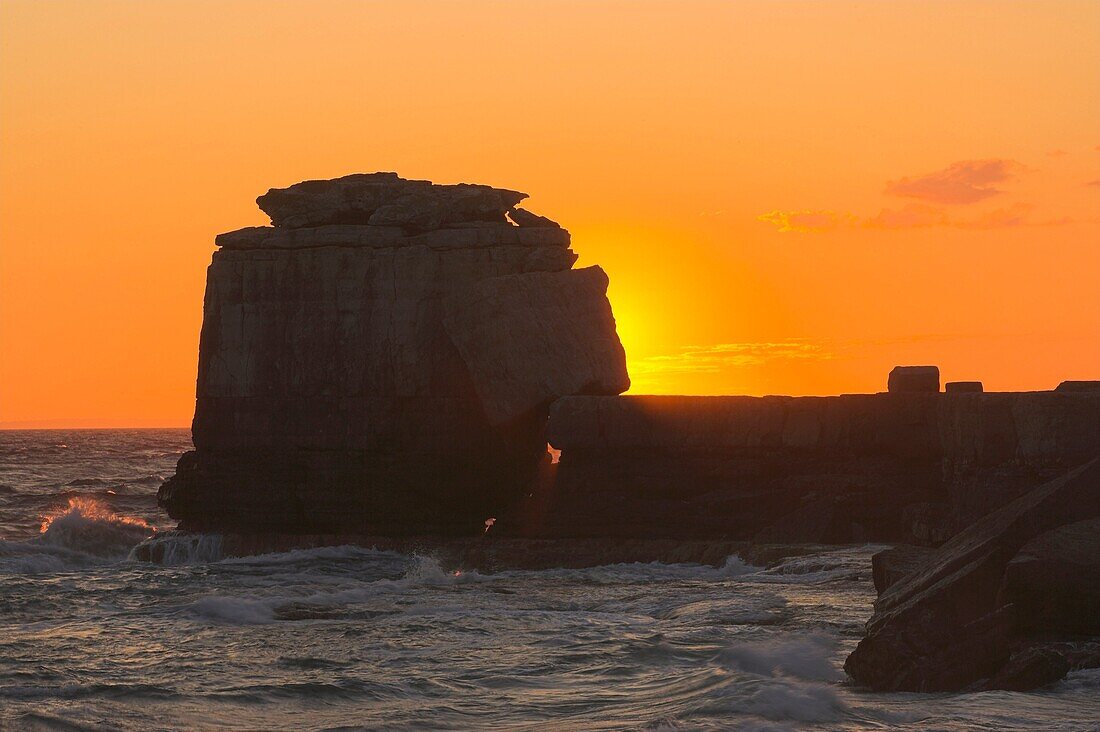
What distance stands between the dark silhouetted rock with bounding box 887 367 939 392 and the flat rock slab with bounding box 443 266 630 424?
5.85m

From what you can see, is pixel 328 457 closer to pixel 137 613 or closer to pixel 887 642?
pixel 137 613

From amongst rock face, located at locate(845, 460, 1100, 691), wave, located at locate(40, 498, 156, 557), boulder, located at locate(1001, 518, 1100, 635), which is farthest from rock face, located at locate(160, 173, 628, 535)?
boulder, located at locate(1001, 518, 1100, 635)


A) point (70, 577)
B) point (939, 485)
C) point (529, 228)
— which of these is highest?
point (529, 228)

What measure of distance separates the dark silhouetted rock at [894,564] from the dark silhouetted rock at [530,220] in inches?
A: 557

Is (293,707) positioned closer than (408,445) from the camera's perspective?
Yes

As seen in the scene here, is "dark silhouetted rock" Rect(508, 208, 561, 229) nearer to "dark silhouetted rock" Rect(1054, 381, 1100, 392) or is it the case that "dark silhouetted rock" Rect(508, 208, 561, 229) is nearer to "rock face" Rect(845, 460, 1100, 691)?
"dark silhouetted rock" Rect(1054, 381, 1100, 392)

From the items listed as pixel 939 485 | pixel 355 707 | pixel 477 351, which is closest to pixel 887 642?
pixel 355 707

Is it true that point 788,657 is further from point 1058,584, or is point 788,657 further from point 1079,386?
point 1079,386

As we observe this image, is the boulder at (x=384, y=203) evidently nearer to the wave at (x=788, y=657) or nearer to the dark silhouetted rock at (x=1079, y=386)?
the dark silhouetted rock at (x=1079, y=386)

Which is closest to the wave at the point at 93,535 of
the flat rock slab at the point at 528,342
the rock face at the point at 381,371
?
the rock face at the point at 381,371

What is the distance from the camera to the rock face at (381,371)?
1025 inches

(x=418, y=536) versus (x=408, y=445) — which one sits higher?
(x=408, y=445)

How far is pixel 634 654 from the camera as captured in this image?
14.3 meters

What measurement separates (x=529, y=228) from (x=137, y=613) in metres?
11.5
